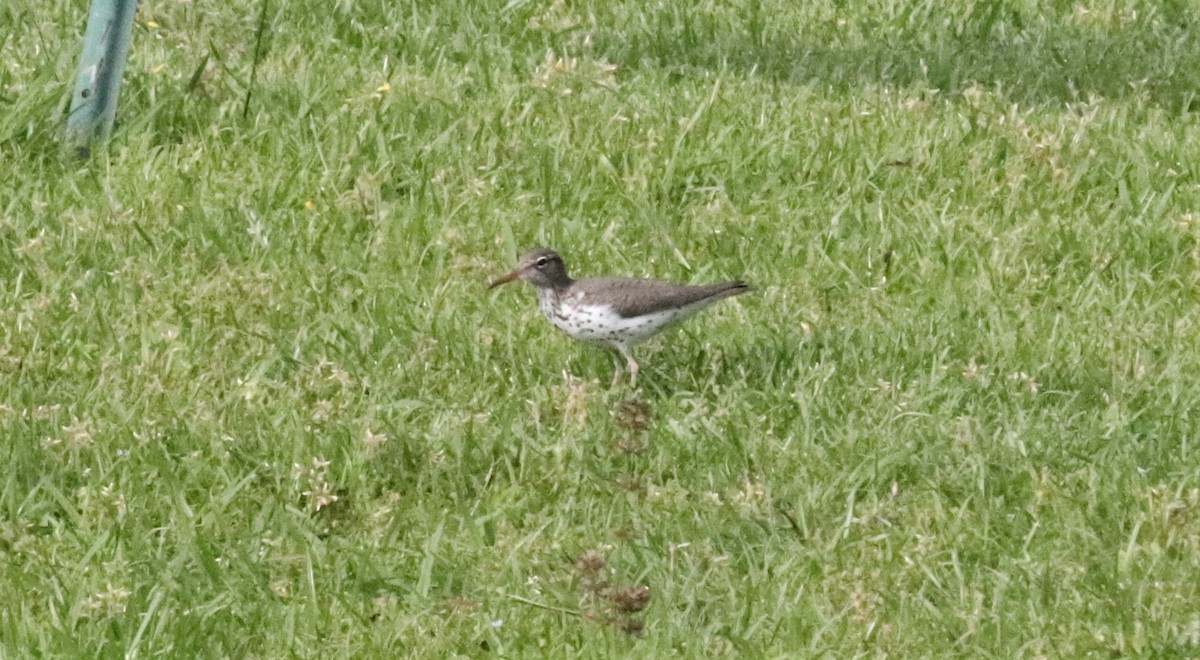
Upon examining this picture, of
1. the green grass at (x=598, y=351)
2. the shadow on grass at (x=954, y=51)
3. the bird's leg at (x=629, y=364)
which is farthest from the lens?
the shadow on grass at (x=954, y=51)

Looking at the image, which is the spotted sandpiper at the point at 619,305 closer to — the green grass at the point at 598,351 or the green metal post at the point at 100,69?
the green grass at the point at 598,351

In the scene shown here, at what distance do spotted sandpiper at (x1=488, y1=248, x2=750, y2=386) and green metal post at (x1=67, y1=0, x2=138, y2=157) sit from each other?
2.36m

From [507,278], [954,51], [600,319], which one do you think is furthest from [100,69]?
[954,51]

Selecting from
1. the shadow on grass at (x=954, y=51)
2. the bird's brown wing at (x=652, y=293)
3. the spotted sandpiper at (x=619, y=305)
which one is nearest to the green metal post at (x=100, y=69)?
the spotted sandpiper at (x=619, y=305)

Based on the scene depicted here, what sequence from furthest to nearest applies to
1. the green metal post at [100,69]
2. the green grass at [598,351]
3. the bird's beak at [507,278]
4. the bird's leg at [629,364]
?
the green metal post at [100,69] < the bird's beak at [507,278] < the bird's leg at [629,364] < the green grass at [598,351]

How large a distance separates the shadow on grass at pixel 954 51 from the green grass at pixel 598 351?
0.03 metres

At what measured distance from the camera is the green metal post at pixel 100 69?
31.0ft

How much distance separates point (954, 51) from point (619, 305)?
157 inches

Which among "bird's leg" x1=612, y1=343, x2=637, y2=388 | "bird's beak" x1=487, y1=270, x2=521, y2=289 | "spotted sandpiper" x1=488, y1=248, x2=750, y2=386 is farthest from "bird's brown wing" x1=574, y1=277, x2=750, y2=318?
"bird's beak" x1=487, y1=270, x2=521, y2=289

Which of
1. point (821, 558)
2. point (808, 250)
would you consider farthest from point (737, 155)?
point (821, 558)

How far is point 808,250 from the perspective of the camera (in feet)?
30.0

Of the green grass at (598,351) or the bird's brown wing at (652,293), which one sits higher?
the bird's brown wing at (652,293)

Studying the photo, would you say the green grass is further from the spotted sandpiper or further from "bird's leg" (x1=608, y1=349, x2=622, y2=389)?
→ the spotted sandpiper

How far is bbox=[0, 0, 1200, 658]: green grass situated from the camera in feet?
20.9
